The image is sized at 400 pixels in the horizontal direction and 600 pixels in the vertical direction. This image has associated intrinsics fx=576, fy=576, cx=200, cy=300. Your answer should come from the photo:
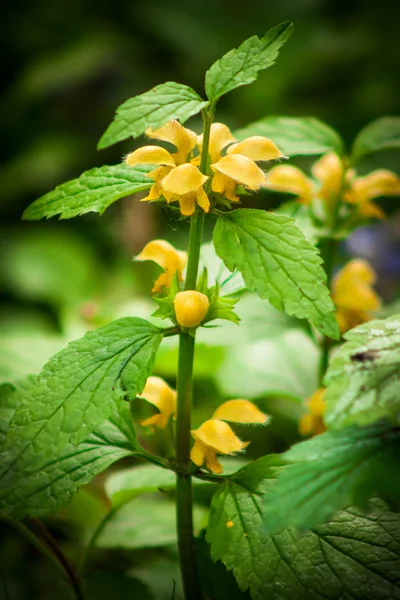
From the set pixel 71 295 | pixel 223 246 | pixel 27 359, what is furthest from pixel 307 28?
pixel 223 246

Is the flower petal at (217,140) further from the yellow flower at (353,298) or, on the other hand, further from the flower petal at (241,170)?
the yellow flower at (353,298)

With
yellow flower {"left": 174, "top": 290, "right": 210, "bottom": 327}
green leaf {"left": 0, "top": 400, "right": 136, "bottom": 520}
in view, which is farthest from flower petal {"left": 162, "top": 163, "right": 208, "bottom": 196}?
green leaf {"left": 0, "top": 400, "right": 136, "bottom": 520}

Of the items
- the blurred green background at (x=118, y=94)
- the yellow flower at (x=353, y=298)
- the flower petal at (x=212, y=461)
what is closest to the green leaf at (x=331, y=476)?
the flower petal at (x=212, y=461)

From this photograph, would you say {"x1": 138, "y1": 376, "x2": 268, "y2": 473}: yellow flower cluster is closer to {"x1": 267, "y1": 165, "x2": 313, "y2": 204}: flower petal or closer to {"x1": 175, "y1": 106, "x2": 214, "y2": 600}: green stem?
{"x1": 175, "y1": 106, "x2": 214, "y2": 600}: green stem

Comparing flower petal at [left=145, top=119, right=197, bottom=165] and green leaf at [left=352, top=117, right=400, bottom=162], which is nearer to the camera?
flower petal at [left=145, top=119, right=197, bottom=165]

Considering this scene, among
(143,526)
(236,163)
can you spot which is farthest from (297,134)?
(143,526)

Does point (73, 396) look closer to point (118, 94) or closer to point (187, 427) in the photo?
A: point (187, 427)

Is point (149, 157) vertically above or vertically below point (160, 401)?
above
